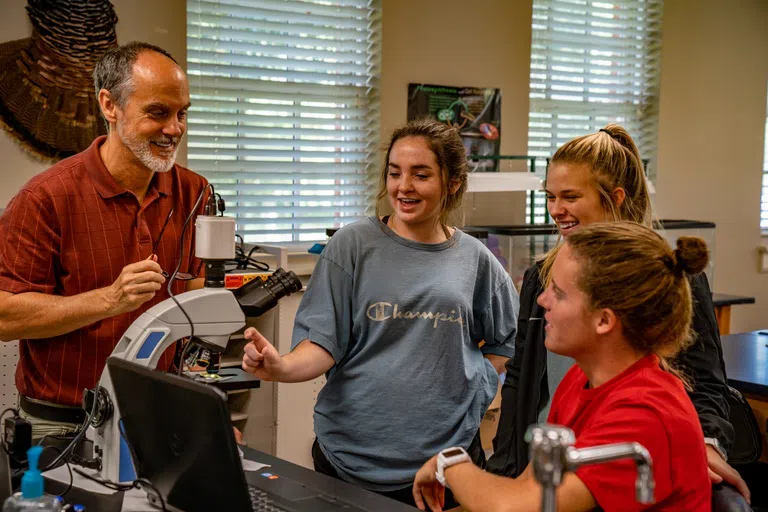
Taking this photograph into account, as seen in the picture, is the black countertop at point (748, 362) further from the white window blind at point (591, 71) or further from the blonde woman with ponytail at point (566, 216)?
the white window blind at point (591, 71)

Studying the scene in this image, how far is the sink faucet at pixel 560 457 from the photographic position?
2.82 feet

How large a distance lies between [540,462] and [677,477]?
18.5 inches

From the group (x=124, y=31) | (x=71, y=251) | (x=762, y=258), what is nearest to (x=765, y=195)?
(x=762, y=258)

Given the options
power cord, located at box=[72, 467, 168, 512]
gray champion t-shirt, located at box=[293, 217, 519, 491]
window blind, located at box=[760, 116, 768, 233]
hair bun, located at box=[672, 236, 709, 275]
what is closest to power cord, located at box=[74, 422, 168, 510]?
power cord, located at box=[72, 467, 168, 512]

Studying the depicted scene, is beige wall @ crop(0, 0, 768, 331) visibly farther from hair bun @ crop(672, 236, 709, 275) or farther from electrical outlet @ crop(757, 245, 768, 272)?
hair bun @ crop(672, 236, 709, 275)

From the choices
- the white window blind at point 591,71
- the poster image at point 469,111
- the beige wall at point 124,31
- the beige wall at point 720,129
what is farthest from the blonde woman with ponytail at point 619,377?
the beige wall at point 720,129

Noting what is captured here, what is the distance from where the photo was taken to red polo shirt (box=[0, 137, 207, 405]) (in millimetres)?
1730

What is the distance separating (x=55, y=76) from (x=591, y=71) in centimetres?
305

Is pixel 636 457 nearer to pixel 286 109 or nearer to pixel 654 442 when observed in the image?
pixel 654 442

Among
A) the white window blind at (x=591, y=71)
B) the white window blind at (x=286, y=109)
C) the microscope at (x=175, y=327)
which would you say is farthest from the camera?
the white window blind at (x=591, y=71)

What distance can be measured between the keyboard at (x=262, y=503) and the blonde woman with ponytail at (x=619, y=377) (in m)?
0.25

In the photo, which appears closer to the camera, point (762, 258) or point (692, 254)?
point (692, 254)

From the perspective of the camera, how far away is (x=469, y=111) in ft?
13.9

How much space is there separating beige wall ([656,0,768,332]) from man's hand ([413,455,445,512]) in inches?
158
